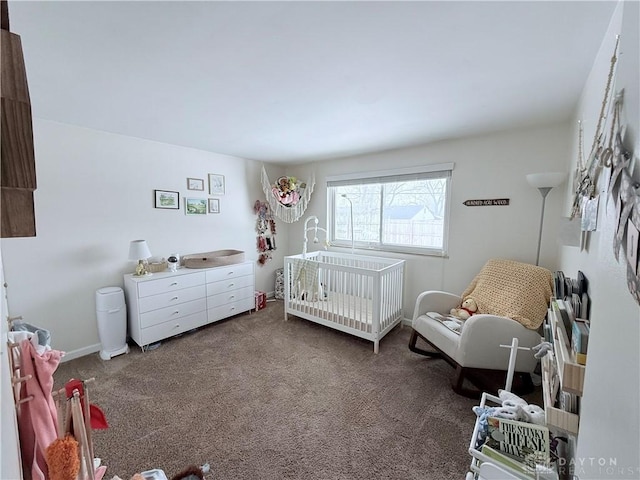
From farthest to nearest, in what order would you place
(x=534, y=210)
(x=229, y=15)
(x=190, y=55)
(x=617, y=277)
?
1. (x=534, y=210)
2. (x=190, y=55)
3. (x=229, y=15)
4. (x=617, y=277)

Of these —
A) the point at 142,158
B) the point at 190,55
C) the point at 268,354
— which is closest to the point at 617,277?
the point at 190,55

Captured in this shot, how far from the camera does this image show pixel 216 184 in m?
3.58

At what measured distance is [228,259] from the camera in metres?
3.41

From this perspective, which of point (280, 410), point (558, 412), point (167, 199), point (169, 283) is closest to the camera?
point (558, 412)

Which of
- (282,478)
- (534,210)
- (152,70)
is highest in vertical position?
(152,70)

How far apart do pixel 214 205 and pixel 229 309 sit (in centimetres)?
137

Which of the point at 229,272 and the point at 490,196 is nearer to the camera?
the point at 490,196

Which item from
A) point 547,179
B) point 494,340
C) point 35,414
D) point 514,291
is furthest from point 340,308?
point 35,414

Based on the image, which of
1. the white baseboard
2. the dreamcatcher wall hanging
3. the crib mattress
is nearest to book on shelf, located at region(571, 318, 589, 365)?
the dreamcatcher wall hanging

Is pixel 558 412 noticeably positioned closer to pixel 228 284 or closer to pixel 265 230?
pixel 228 284

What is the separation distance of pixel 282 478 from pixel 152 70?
2345 millimetres

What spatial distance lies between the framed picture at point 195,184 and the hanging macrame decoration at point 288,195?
797 millimetres

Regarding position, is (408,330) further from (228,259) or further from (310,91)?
(310,91)

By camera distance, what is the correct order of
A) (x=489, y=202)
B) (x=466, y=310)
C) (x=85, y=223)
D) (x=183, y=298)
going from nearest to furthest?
(x=466, y=310)
(x=85, y=223)
(x=489, y=202)
(x=183, y=298)
